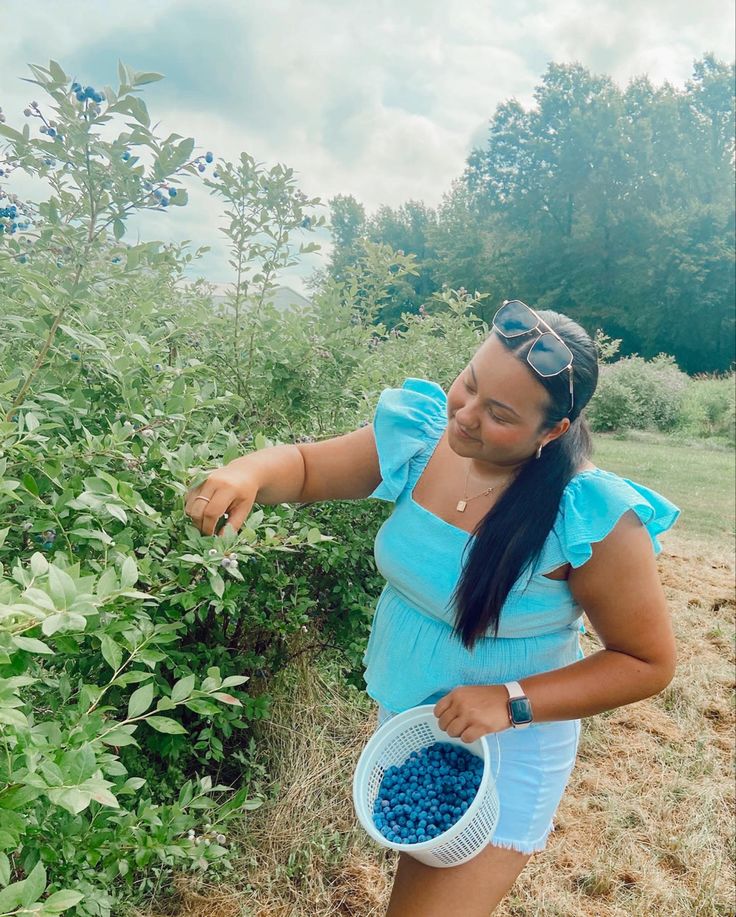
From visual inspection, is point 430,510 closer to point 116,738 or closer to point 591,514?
point 591,514

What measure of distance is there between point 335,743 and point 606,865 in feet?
3.05

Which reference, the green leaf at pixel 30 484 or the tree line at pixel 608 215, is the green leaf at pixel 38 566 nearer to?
the green leaf at pixel 30 484

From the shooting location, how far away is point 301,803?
2346 millimetres

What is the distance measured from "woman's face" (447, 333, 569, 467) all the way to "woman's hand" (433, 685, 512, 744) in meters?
0.44

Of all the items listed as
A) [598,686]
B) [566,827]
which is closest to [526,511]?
[598,686]

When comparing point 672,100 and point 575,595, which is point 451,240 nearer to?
point 672,100

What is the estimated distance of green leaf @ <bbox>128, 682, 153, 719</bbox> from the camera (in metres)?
1.20

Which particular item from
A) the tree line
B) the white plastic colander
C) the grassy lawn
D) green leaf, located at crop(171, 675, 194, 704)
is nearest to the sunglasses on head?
the white plastic colander

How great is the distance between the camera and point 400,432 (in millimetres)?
1668

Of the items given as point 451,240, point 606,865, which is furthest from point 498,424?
point 451,240

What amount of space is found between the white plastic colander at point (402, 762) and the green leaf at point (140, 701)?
431 millimetres

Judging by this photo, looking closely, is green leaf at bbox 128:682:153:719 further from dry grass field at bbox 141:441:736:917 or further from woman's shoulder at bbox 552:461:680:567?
dry grass field at bbox 141:441:736:917

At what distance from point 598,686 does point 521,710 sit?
0.15 m

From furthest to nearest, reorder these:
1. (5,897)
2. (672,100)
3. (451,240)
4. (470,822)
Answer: (451,240) < (672,100) < (470,822) < (5,897)
